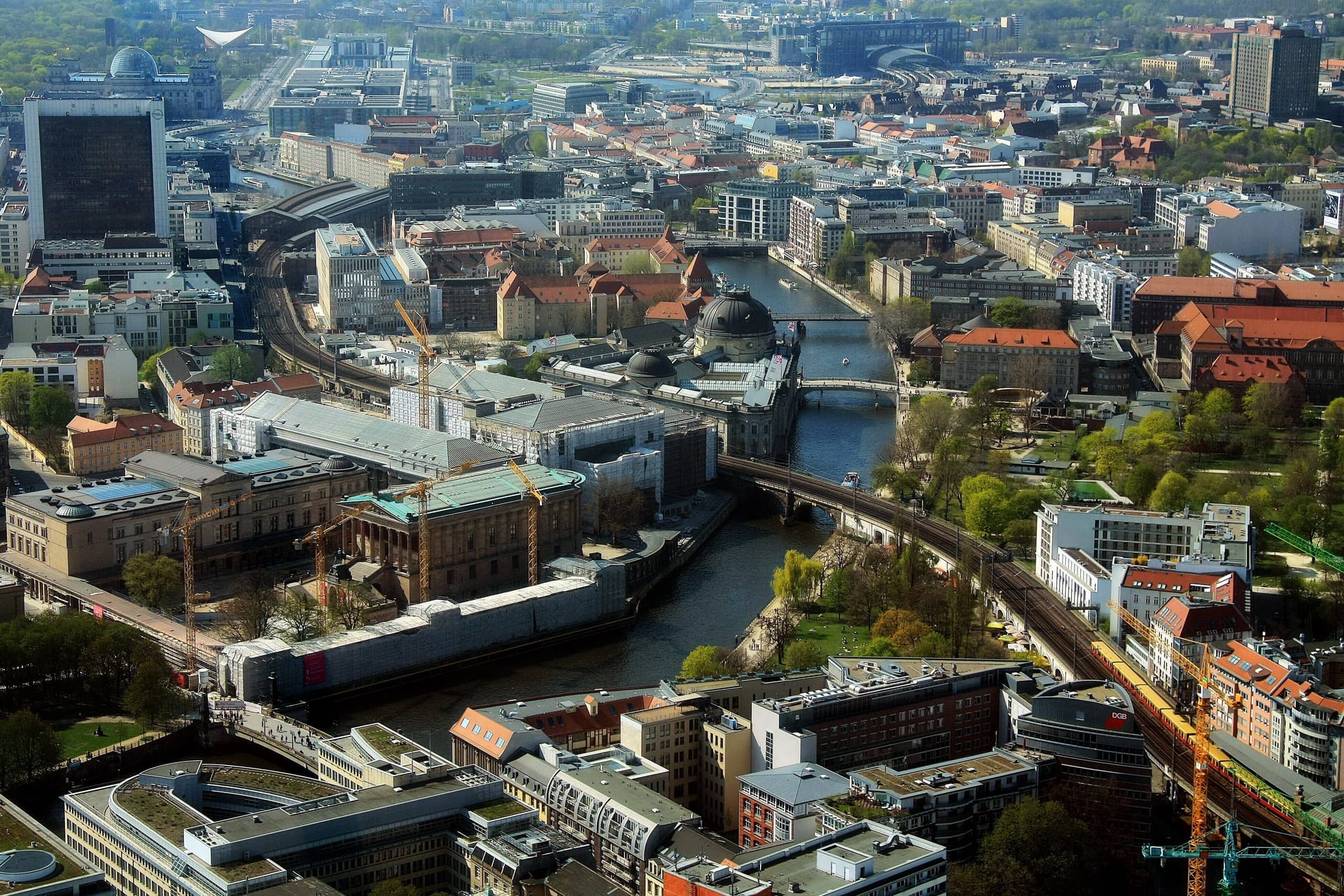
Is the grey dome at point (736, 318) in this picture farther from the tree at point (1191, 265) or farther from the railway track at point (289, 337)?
the tree at point (1191, 265)

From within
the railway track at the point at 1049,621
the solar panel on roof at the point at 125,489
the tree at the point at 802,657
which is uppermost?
the solar panel on roof at the point at 125,489

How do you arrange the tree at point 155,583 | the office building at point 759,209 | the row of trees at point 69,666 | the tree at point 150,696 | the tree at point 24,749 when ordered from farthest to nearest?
the office building at point 759,209 → the tree at point 155,583 → the row of trees at point 69,666 → the tree at point 150,696 → the tree at point 24,749

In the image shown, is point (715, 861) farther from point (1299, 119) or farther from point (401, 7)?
point (401, 7)

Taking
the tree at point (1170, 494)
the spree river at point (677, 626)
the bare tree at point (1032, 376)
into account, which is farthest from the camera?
the bare tree at point (1032, 376)

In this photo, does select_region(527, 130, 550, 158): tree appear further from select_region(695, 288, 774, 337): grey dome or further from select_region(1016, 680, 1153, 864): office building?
select_region(1016, 680, 1153, 864): office building

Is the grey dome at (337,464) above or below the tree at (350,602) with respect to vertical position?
above

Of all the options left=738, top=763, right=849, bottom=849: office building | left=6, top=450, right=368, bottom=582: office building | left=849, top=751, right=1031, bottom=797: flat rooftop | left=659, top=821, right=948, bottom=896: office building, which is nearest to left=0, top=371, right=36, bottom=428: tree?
left=6, top=450, right=368, bottom=582: office building

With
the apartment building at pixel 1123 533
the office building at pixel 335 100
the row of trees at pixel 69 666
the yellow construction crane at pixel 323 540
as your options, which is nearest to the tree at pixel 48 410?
the yellow construction crane at pixel 323 540

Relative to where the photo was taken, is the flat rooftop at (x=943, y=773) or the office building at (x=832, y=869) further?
the flat rooftop at (x=943, y=773)
